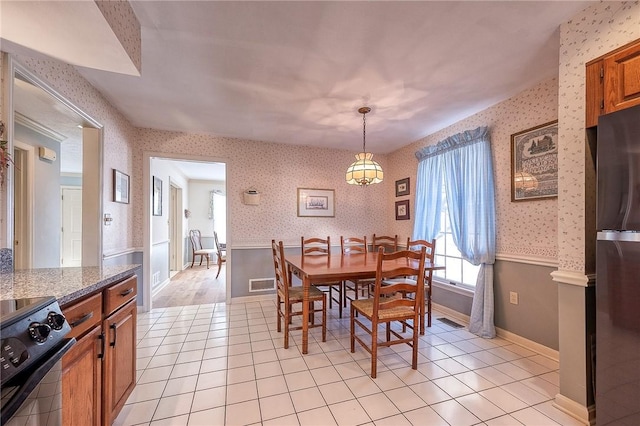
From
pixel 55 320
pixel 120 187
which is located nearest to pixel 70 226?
pixel 120 187

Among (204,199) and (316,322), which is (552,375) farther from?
(204,199)

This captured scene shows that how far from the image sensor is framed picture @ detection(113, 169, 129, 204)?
110 inches

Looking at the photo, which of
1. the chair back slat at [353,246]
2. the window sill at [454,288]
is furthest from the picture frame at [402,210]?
the window sill at [454,288]

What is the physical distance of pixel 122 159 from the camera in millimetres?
3062

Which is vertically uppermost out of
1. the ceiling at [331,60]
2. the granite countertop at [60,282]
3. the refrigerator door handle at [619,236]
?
the ceiling at [331,60]

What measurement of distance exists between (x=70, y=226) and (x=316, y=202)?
5671 mm

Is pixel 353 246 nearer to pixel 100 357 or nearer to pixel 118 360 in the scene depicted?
pixel 118 360

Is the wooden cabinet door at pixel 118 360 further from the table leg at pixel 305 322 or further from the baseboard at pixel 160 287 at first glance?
the baseboard at pixel 160 287

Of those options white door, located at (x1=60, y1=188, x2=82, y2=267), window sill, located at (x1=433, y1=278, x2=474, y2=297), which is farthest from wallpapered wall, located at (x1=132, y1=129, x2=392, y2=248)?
white door, located at (x1=60, y1=188, x2=82, y2=267)

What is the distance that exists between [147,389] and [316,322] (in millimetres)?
1700

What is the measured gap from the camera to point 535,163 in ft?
7.81

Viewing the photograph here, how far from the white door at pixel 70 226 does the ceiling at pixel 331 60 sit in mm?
4157

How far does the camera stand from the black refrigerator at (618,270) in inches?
49.4

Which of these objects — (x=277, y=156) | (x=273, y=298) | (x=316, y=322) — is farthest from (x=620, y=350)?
(x=277, y=156)
